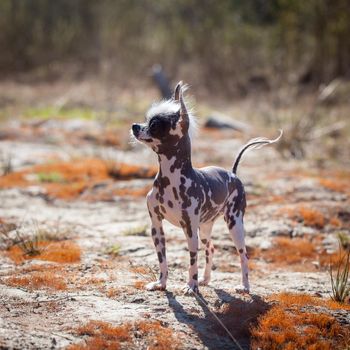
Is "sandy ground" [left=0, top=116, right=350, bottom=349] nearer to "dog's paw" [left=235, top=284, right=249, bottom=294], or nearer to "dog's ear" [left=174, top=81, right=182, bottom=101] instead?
"dog's paw" [left=235, top=284, right=249, bottom=294]

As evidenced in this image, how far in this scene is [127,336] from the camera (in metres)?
4.61

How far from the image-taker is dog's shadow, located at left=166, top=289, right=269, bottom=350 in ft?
15.6

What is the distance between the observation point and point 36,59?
1049 inches

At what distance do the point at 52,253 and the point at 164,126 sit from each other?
101 inches

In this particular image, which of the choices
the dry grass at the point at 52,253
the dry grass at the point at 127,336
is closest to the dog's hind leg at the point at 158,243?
the dry grass at the point at 127,336

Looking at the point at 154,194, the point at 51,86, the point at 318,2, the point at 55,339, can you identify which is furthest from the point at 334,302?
the point at 51,86

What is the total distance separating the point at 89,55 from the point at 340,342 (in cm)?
2399

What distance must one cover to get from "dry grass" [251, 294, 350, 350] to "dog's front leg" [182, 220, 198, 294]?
0.77 m

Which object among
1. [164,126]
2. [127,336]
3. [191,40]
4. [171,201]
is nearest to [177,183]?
[171,201]

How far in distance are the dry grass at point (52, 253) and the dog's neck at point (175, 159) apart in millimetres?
2071

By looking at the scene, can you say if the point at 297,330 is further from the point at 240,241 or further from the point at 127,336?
the point at 127,336

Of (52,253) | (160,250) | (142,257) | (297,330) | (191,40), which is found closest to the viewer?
(297,330)

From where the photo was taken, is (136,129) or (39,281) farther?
(39,281)

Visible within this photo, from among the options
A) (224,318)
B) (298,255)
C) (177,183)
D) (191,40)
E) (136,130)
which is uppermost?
(191,40)
